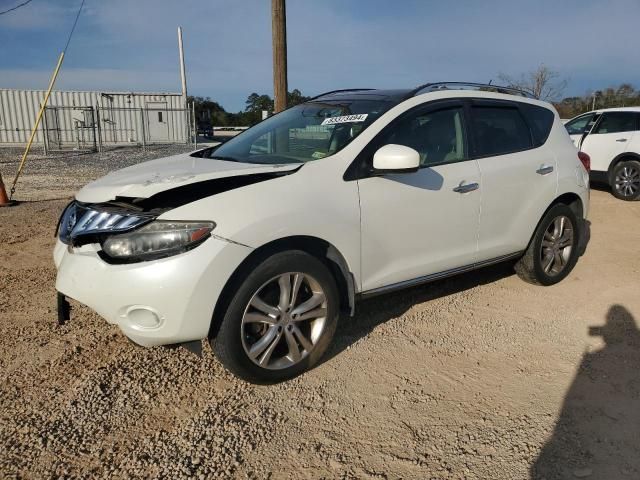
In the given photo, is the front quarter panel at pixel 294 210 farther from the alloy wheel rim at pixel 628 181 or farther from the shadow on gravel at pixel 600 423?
the alloy wheel rim at pixel 628 181

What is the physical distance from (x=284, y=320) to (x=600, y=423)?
1.74 metres

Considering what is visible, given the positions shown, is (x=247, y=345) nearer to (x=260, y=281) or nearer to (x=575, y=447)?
(x=260, y=281)

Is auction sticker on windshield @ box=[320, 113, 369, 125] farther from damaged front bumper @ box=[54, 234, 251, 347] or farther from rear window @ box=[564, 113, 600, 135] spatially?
rear window @ box=[564, 113, 600, 135]

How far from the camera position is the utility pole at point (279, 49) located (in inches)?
289

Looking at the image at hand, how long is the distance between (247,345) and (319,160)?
1158 mm

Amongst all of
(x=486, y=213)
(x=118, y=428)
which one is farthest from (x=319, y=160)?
(x=118, y=428)

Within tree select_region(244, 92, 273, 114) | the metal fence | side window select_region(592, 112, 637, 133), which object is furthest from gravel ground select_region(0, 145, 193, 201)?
tree select_region(244, 92, 273, 114)

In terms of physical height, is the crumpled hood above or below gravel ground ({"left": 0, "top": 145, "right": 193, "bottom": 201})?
above

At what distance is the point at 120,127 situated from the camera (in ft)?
78.1

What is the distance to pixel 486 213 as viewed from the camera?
12.9ft

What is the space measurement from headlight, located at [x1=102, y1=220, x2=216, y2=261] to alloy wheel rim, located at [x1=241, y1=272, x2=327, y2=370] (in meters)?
0.46

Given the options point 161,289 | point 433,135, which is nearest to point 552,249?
point 433,135

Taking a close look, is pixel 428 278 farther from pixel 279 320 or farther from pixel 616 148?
pixel 616 148

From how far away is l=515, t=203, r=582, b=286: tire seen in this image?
4547 millimetres
